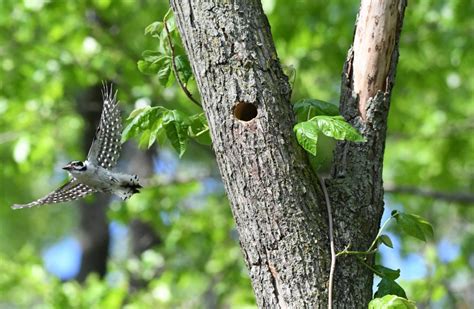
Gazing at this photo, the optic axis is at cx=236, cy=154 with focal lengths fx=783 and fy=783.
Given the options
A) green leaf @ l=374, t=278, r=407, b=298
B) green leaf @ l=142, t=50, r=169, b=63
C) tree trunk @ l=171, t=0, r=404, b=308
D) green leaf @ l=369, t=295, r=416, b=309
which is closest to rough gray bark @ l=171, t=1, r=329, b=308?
tree trunk @ l=171, t=0, r=404, b=308

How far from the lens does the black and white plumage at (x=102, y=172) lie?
2281mm

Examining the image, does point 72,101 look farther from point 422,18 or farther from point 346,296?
point 346,296

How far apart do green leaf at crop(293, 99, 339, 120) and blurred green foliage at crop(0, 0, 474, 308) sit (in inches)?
111

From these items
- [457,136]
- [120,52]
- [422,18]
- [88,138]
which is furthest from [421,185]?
[88,138]

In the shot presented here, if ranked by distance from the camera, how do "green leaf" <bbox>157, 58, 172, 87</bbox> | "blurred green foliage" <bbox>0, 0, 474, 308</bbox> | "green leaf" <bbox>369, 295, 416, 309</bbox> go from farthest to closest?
"blurred green foliage" <bbox>0, 0, 474, 308</bbox> < "green leaf" <bbox>157, 58, 172, 87</bbox> < "green leaf" <bbox>369, 295, 416, 309</bbox>

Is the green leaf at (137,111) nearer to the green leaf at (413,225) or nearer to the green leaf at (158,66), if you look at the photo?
the green leaf at (158,66)

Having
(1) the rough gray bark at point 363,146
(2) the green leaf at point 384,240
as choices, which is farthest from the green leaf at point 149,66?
(2) the green leaf at point 384,240

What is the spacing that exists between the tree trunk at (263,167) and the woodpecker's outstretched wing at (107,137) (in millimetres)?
383

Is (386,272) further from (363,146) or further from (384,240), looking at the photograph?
(363,146)

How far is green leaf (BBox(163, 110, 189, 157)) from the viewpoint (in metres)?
2.31

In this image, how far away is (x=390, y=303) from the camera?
1.97m

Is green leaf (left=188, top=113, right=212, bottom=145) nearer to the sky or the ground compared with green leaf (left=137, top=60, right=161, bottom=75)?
nearer to the ground

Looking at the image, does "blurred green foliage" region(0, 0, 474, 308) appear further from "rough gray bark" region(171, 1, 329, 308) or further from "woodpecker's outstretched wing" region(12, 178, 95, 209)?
"rough gray bark" region(171, 1, 329, 308)

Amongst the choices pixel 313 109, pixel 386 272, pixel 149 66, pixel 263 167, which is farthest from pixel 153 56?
pixel 386 272
